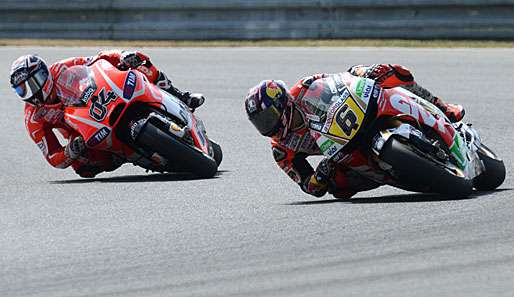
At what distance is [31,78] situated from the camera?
11.0 metres

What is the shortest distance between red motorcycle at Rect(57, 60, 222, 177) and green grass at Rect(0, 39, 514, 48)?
7850 mm

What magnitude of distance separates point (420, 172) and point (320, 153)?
1.00m

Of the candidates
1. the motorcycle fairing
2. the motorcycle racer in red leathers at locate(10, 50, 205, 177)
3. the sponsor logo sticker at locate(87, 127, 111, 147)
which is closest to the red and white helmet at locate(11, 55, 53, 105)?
the motorcycle racer in red leathers at locate(10, 50, 205, 177)

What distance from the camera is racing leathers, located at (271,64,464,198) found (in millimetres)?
8703

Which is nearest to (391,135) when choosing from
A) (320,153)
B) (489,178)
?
(320,153)

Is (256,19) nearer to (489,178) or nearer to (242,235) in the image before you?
(489,178)

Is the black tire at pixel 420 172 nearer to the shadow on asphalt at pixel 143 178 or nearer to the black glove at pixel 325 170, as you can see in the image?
the black glove at pixel 325 170

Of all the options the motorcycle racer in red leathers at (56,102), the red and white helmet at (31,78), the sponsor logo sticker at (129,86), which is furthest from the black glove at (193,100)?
the red and white helmet at (31,78)

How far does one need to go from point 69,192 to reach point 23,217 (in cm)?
133

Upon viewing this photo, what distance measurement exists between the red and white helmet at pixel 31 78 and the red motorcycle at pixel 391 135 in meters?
3.23

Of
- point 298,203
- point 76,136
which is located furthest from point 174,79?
point 298,203

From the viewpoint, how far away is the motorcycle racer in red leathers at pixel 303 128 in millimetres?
8617

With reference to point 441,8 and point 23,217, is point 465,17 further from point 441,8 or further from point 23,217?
point 23,217

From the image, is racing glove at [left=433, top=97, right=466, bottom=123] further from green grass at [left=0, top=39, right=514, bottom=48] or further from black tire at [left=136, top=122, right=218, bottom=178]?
green grass at [left=0, top=39, right=514, bottom=48]
